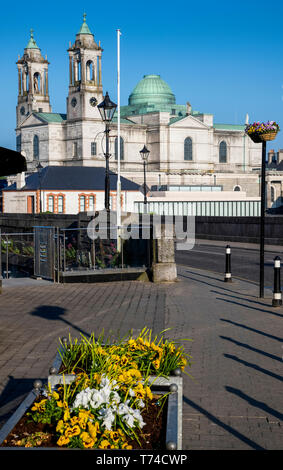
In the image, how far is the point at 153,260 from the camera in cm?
1655

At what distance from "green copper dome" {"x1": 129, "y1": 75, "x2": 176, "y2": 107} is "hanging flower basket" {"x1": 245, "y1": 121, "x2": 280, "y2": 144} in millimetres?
108346

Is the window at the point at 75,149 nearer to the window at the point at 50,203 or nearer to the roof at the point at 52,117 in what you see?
the roof at the point at 52,117

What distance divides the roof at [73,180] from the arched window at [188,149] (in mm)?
47220

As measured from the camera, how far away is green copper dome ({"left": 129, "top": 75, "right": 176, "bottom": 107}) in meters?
120

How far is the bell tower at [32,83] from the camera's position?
109 metres

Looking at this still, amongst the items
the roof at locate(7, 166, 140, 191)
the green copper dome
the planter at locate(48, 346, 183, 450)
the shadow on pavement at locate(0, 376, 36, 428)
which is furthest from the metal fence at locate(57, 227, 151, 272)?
the green copper dome

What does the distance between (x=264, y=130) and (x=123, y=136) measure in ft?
306

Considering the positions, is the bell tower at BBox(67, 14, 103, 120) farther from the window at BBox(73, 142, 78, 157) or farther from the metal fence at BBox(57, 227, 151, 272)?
the metal fence at BBox(57, 227, 151, 272)

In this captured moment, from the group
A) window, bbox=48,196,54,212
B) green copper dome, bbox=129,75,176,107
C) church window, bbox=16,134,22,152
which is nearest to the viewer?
window, bbox=48,196,54,212

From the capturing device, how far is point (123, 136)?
10456 centimetres

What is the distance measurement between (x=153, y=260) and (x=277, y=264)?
501 cm

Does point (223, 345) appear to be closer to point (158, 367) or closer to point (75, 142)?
point (158, 367)

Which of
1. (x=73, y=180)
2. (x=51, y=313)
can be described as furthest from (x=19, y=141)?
(x=51, y=313)
